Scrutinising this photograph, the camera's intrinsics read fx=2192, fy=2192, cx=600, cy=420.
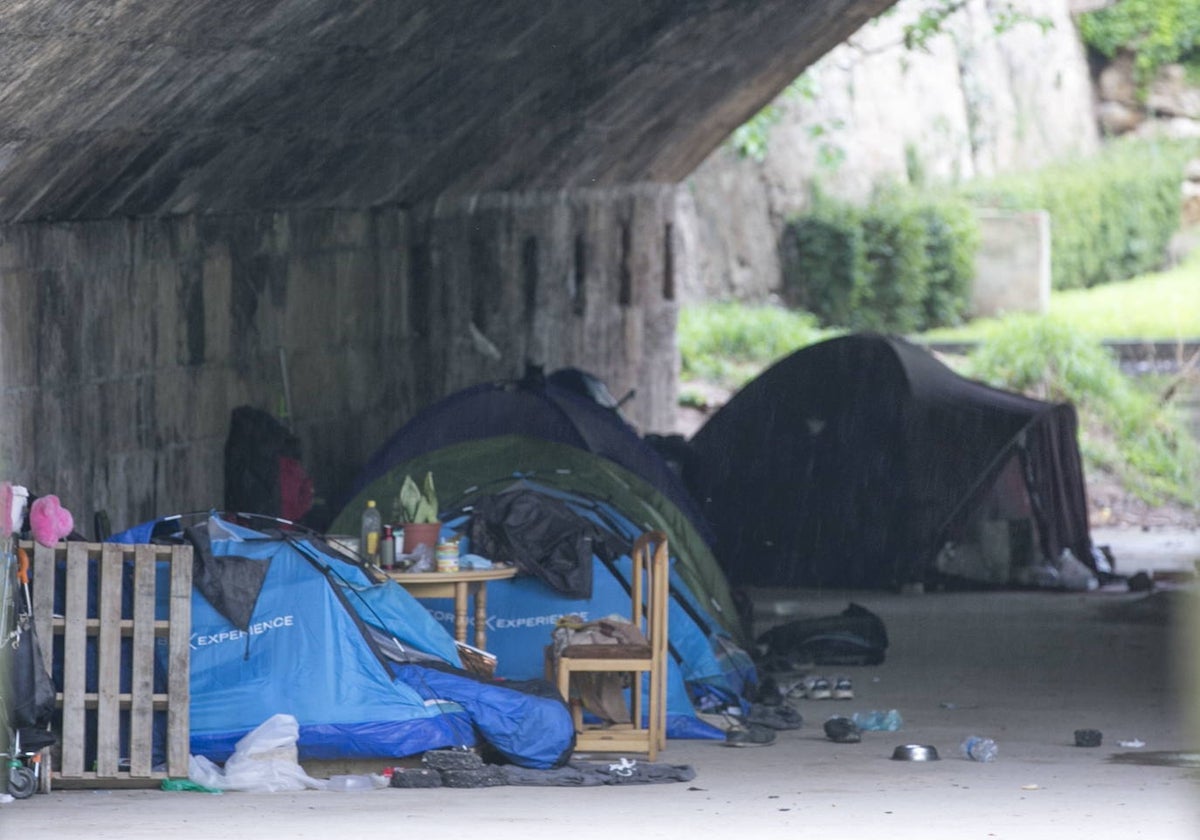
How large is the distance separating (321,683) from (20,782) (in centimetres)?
111

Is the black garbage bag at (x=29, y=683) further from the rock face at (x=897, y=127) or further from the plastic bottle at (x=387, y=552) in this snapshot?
the rock face at (x=897, y=127)

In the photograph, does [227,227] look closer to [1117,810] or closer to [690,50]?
[690,50]

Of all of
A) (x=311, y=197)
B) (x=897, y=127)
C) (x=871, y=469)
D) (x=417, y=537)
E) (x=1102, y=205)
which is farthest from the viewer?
(x=1102, y=205)

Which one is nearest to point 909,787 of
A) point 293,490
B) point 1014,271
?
point 293,490

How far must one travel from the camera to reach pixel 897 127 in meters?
31.7

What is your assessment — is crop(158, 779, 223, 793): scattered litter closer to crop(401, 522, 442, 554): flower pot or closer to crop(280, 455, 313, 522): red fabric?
crop(401, 522, 442, 554): flower pot

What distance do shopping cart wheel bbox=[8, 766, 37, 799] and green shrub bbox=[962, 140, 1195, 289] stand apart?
1009 inches

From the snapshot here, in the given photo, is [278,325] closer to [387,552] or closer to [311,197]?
[311,197]

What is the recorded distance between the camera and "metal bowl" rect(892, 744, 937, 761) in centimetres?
838

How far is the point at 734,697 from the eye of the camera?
9570 mm

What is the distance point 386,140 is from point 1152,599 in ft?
17.2

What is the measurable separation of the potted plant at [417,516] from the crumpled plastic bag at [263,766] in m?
1.27

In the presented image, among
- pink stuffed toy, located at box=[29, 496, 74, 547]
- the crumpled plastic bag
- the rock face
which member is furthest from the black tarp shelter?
the rock face

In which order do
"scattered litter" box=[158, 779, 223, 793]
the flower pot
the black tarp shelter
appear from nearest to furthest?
"scattered litter" box=[158, 779, 223, 793] → the flower pot → the black tarp shelter
